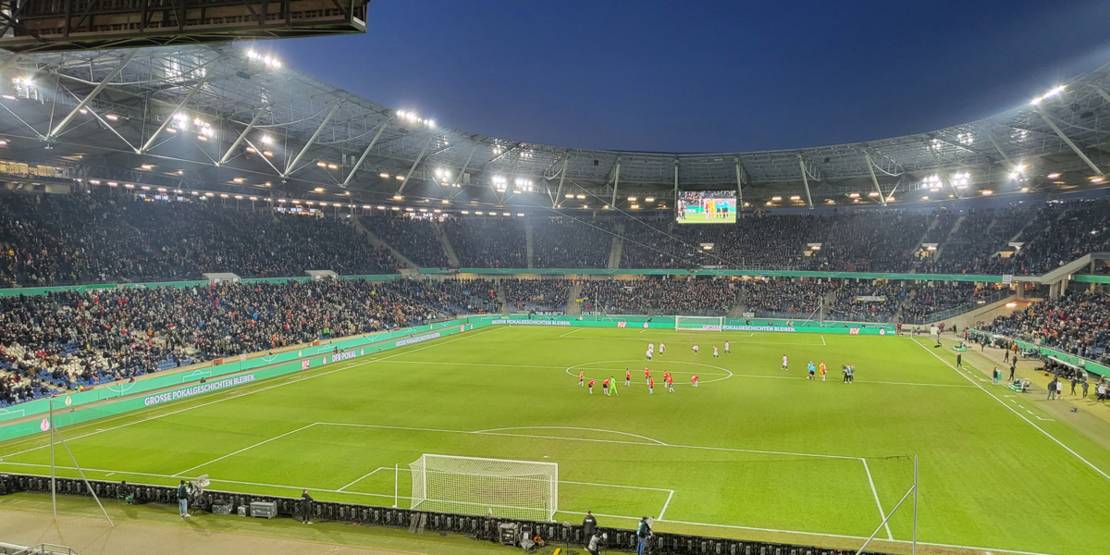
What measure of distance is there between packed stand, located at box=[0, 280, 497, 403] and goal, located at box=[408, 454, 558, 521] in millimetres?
22222

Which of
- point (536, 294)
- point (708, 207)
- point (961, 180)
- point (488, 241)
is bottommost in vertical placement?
point (536, 294)

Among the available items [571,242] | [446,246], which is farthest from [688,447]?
[446,246]

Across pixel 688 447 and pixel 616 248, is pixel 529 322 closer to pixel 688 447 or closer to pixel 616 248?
pixel 616 248

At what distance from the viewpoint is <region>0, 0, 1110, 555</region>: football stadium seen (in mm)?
16516

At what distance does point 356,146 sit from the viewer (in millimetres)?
57906

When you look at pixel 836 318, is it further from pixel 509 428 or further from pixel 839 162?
pixel 509 428

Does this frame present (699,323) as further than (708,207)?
Yes

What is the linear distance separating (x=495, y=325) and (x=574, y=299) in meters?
15.7

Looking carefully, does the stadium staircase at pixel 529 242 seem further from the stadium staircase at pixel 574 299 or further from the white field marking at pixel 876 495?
the white field marking at pixel 876 495

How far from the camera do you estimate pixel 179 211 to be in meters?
57.8

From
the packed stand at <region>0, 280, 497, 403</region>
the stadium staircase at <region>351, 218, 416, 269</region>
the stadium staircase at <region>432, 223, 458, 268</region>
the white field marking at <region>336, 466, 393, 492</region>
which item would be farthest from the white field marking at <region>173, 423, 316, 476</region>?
the stadium staircase at <region>432, 223, 458, 268</region>

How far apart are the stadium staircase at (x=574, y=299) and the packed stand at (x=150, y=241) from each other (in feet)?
79.6

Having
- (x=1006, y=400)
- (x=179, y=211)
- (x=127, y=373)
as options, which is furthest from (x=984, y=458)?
(x=179, y=211)

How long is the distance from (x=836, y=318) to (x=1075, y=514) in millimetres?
56702
